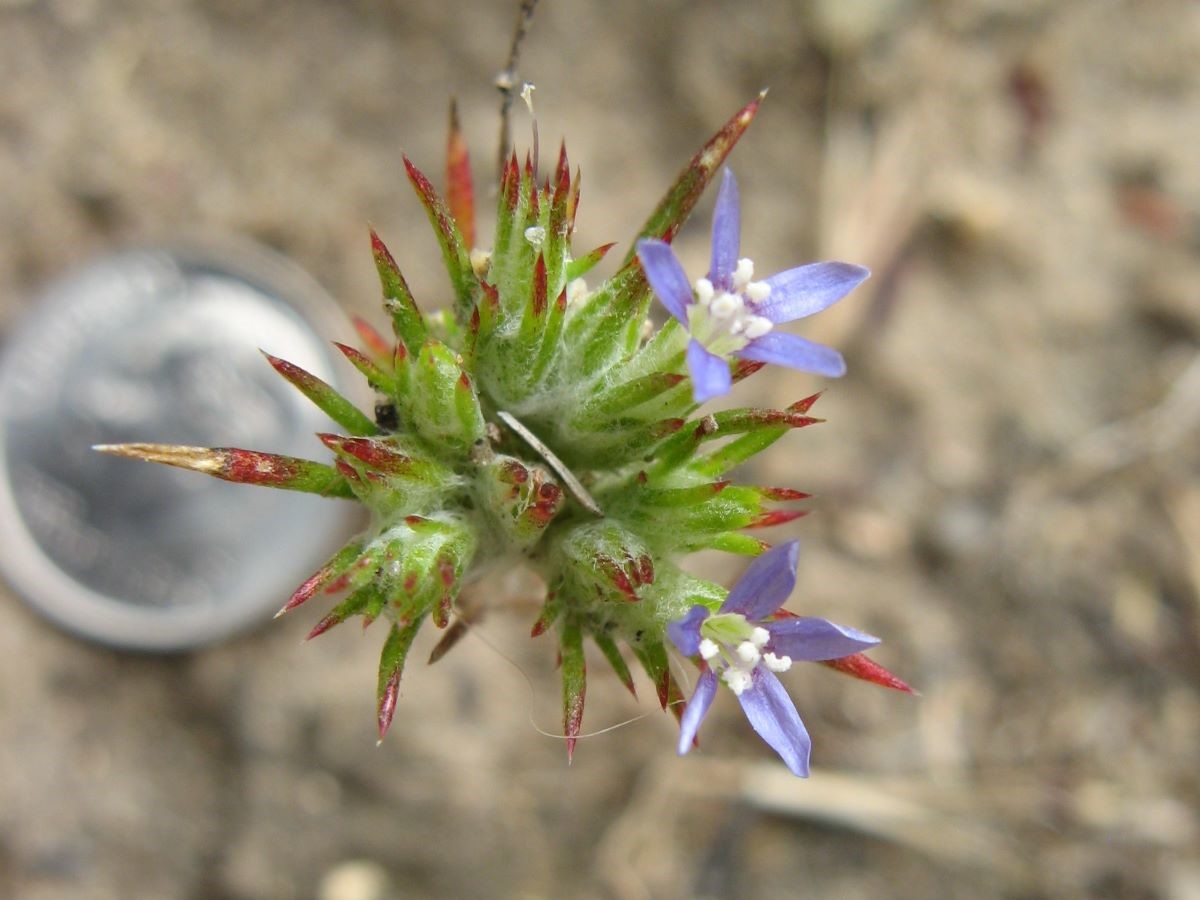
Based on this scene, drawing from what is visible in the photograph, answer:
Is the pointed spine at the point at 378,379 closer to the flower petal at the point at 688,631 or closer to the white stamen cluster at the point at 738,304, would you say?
the white stamen cluster at the point at 738,304

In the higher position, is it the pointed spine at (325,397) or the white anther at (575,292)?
the white anther at (575,292)

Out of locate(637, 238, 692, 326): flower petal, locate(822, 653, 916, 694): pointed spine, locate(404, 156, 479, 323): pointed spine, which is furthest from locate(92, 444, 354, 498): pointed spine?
locate(822, 653, 916, 694): pointed spine

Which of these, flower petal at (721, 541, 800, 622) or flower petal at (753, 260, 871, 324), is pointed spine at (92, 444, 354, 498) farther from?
flower petal at (753, 260, 871, 324)

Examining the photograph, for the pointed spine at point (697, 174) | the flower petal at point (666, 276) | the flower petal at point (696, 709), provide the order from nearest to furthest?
1. the flower petal at point (696, 709)
2. the flower petal at point (666, 276)
3. the pointed spine at point (697, 174)

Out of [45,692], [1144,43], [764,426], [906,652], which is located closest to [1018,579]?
[906,652]

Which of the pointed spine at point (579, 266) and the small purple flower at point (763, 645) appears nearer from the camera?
the small purple flower at point (763, 645)

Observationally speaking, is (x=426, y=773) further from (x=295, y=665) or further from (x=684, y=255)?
(x=684, y=255)

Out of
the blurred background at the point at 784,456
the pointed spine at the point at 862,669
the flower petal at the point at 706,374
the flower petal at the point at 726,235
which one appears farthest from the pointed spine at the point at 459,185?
the blurred background at the point at 784,456
